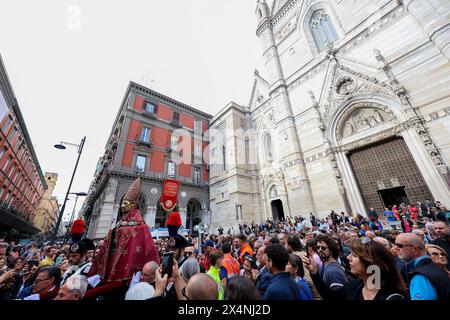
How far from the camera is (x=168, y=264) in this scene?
1.66 m

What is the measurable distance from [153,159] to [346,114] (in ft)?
57.5

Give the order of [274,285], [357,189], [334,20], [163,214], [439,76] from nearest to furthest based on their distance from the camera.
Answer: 1. [274,285]
2. [439,76]
3. [357,189]
4. [334,20]
5. [163,214]

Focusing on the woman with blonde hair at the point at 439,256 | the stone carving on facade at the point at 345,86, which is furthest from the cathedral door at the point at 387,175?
the woman with blonde hair at the point at 439,256

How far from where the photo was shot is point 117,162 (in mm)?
16625

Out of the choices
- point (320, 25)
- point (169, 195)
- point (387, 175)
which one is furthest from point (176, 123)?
point (387, 175)

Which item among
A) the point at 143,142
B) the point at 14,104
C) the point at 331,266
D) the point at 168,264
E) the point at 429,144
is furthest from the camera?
the point at 14,104

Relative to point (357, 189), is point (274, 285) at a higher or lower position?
lower

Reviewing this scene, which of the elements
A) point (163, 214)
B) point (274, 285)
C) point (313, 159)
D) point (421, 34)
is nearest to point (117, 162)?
point (163, 214)

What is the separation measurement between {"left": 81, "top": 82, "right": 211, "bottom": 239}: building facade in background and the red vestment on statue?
47.0 ft

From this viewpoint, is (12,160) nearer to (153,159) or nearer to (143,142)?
(143,142)

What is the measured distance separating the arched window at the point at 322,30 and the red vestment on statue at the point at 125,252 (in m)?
17.9
